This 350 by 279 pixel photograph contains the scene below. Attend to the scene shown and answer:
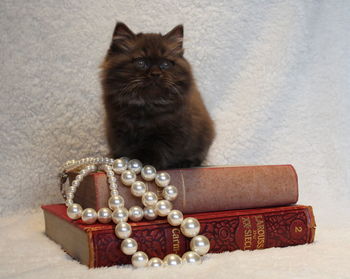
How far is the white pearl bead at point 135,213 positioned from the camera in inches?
37.9

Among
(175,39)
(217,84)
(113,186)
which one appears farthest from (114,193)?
(217,84)

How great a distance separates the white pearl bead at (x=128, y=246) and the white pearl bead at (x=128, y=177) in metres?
0.15

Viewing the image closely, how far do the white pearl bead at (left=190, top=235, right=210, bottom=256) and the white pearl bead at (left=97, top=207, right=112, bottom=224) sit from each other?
20 centimetres

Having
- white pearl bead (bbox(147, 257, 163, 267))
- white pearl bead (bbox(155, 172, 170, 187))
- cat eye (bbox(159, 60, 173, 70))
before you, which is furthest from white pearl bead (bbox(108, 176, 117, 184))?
cat eye (bbox(159, 60, 173, 70))

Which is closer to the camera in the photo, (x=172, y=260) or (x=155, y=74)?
(x=172, y=260)

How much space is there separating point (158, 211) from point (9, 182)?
745mm

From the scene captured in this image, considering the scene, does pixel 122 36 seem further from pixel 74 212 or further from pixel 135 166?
pixel 74 212

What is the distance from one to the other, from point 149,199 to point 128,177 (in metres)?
0.07

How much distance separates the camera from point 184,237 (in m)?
0.97

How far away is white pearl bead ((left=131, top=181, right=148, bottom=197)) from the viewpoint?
990 millimetres

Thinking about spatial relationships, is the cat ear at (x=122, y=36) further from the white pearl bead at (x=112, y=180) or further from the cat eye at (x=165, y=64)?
the white pearl bead at (x=112, y=180)

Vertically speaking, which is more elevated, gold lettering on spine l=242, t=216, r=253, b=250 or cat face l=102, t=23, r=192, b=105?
cat face l=102, t=23, r=192, b=105

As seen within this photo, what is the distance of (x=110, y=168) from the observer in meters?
1.01

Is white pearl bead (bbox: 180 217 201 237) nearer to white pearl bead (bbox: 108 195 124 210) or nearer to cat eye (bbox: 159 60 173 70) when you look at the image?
white pearl bead (bbox: 108 195 124 210)
